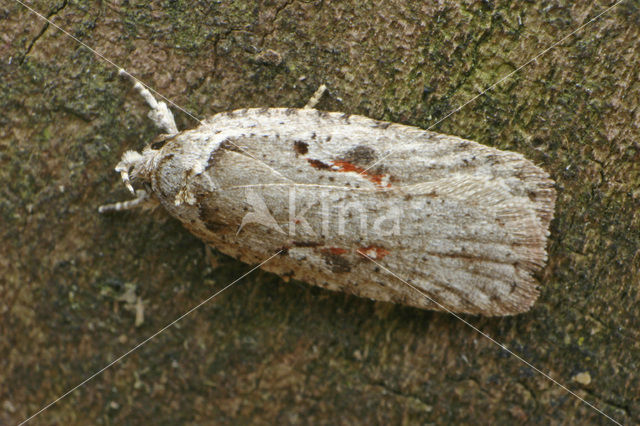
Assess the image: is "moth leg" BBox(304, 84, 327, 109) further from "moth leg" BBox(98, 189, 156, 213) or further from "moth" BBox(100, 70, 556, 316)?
"moth leg" BBox(98, 189, 156, 213)

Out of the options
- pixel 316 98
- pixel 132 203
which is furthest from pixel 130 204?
pixel 316 98

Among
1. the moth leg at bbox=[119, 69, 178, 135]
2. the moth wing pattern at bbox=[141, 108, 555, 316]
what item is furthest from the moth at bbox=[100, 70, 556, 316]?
the moth leg at bbox=[119, 69, 178, 135]

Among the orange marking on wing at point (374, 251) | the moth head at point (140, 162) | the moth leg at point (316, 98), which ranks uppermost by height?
the moth leg at point (316, 98)

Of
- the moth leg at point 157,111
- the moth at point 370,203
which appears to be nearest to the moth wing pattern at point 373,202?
the moth at point 370,203

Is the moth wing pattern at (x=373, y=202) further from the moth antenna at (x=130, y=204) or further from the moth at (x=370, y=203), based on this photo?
the moth antenna at (x=130, y=204)

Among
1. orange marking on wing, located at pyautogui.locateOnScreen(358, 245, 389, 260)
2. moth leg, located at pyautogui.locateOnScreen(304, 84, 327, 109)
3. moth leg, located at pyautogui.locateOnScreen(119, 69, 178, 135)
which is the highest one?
moth leg, located at pyautogui.locateOnScreen(304, 84, 327, 109)

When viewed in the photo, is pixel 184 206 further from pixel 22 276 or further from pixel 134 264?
pixel 22 276
